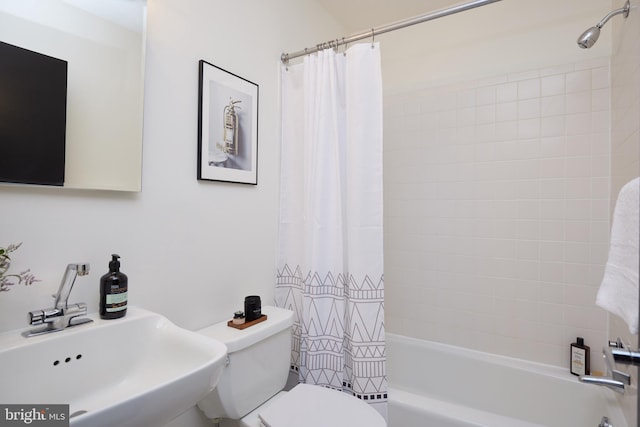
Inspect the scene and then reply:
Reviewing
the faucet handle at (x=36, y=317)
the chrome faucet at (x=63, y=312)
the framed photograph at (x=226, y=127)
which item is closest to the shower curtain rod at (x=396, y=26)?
the framed photograph at (x=226, y=127)

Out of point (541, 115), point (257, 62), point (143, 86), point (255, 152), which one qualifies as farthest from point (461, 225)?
point (143, 86)

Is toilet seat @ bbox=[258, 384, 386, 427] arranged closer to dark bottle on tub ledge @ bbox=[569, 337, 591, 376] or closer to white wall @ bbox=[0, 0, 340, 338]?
white wall @ bbox=[0, 0, 340, 338]

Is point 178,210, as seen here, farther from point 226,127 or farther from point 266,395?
point 266,395

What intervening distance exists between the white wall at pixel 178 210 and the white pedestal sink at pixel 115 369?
15 cm

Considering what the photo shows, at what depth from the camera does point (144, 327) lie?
0.97 m

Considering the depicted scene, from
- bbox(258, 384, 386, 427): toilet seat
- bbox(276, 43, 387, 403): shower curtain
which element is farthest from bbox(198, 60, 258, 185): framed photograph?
bbox(258, 384, 386, 427): toilet seat

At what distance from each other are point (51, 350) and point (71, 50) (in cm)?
85

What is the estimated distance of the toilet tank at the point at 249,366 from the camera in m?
1.13

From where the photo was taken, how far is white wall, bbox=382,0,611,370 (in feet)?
5.48

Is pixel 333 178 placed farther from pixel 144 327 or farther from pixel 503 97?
pixel 503 97

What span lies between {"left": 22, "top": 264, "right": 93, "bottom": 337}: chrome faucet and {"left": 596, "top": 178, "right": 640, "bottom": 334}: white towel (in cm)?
130

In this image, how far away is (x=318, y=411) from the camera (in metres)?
1.18

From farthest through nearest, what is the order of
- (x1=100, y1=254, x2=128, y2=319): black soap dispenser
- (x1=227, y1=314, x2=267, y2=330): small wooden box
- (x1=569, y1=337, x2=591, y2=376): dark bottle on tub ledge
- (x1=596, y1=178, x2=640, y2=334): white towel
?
(x1=569, y1=337, x2=591, y2=376): dark bottle on tub ledge
(x1=227, y1=314, x2=267, y2=330): small wooden box
(x1=100, y1=254, x2=128, y2=319): black soap dispenser
(x1=596, y1=178, x2=640, y2=334): white towel

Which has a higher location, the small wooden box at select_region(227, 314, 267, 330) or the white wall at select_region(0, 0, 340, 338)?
the white wall at select_region(0, 0, 340, 338)
